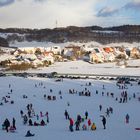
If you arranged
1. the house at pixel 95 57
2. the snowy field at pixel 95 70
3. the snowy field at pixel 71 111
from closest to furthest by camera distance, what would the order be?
1. the snowy field at pixel 71 111
2. the snowy field at pixel 95 70
3. the house at pixel 95 57

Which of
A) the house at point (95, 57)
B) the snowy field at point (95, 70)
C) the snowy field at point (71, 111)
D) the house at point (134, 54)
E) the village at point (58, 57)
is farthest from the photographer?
the house at point (134, 54)

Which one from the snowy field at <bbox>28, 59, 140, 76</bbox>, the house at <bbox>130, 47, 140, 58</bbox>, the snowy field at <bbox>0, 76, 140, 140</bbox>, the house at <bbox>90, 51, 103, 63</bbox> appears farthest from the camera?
the house at <bbox>130, 47, 140, 58</bbox>

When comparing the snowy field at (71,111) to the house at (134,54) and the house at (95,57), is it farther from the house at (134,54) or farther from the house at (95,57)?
the house at (134,54)

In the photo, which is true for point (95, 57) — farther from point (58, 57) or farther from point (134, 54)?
point (134, 54)

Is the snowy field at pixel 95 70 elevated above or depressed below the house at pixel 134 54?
below

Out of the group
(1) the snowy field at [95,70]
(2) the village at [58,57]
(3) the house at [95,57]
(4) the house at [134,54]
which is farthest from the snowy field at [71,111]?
(4) the house at [134,54]

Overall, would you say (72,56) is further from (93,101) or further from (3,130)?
(3,130)

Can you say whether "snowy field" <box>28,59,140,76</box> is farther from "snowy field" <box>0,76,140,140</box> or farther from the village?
"snowy field" <box>0,76,140,140</box>

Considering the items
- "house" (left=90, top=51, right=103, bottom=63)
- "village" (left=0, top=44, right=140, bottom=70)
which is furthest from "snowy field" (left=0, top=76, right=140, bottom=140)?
"house" (left=90, top=51, right=103, bottom=63)

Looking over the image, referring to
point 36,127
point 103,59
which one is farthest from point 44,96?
point 103,59

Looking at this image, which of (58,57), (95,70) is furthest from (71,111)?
(58,57)
